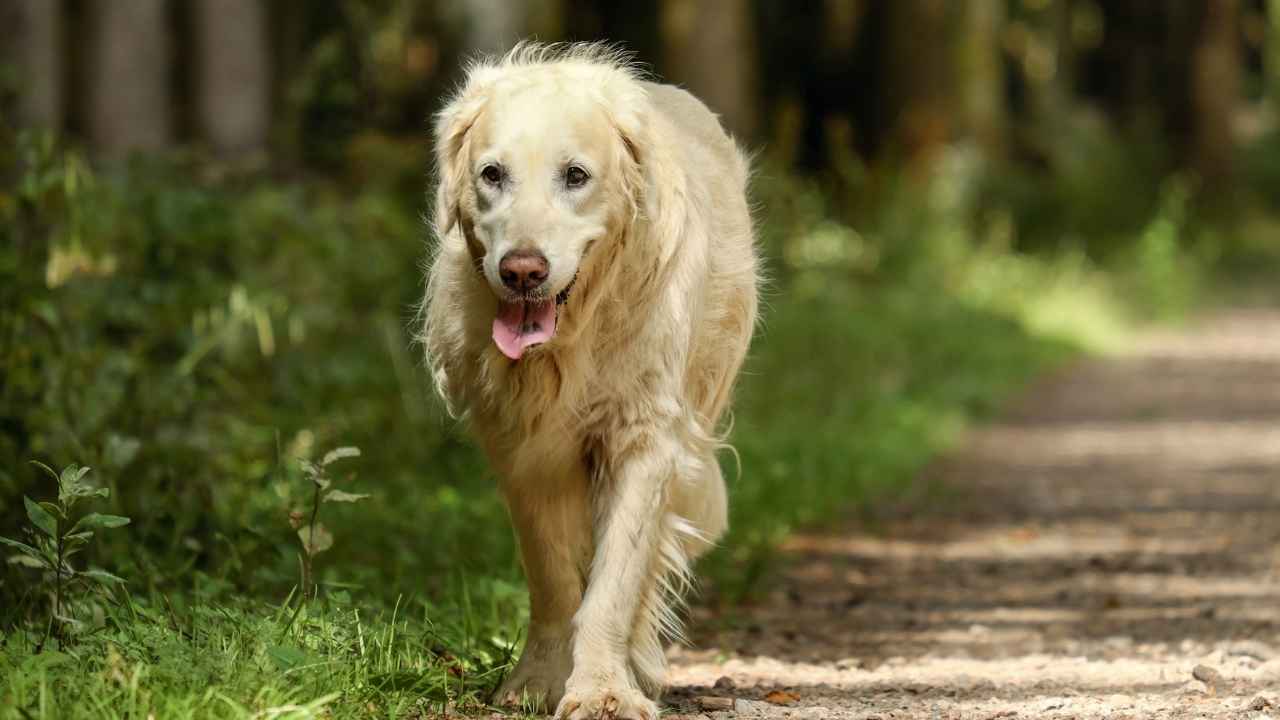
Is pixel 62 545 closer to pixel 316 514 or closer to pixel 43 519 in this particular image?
pixel 43 519

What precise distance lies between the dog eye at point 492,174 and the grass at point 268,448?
908 mm

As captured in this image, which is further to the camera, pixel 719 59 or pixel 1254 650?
pixel 719 59

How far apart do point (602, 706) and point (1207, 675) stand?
66.2 inches

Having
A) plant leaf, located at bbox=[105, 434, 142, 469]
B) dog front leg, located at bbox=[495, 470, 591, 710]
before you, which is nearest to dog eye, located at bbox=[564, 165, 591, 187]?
dog front leg, located at bbox=[495, 470, 591, 710]

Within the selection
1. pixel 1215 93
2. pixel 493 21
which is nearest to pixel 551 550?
pixel 493 21

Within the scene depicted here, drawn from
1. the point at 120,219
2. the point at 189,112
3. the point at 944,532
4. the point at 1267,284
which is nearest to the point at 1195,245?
the point at 1267,284

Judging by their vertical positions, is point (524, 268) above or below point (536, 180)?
below

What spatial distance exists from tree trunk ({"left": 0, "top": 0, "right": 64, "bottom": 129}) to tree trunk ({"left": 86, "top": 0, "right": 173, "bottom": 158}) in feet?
0.82

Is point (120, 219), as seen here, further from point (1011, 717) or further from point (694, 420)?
point (1011, 717)

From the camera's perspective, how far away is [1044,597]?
6.44 m

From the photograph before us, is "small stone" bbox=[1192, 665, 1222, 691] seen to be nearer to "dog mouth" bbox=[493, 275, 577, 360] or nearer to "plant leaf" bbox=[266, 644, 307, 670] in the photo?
"dog mouth" bbox=[493, 275, 577, 360]

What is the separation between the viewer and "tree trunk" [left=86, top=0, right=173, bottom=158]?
11281mm

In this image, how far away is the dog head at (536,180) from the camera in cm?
427

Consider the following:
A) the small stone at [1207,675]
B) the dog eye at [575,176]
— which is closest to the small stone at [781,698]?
the small stone at [1207,675]
